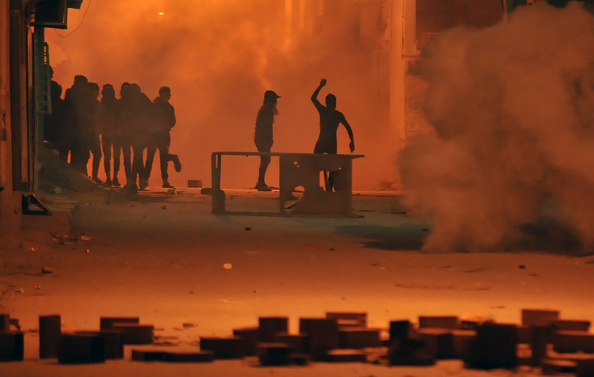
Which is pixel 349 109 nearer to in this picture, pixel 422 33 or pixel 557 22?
pixel 422 33

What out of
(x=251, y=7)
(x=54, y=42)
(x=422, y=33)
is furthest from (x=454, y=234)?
(x=54, y=42)

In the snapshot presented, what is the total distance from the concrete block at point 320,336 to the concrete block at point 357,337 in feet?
0.27

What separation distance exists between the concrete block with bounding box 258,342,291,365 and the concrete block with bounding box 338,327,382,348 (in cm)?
44

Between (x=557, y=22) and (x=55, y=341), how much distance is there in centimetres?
754

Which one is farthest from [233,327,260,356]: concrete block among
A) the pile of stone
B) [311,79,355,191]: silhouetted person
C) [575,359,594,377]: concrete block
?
[311,79,355,191]: silhouetted person

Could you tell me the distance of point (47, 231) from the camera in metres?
12.9

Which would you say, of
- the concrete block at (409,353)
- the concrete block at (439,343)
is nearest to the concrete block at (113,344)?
the concrete block at (409,353)

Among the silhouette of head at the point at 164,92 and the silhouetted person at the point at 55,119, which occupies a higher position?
the silhouette of head at the point at 164,92

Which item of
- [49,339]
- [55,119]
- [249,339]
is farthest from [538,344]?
[55,119]

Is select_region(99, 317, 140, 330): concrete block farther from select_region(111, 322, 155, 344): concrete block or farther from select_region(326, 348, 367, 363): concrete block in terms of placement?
select_region(326, 348, 367, 363): concrete block

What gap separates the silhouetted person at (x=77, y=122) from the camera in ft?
78.2

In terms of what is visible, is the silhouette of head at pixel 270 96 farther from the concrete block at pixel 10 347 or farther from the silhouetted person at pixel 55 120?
the concrete block at pixel 10 347

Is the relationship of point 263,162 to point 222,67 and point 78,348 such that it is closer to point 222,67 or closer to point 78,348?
point 78,348

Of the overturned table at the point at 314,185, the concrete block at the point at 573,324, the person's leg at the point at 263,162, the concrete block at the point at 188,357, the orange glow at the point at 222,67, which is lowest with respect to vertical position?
the concrete block at the point at 188,357
